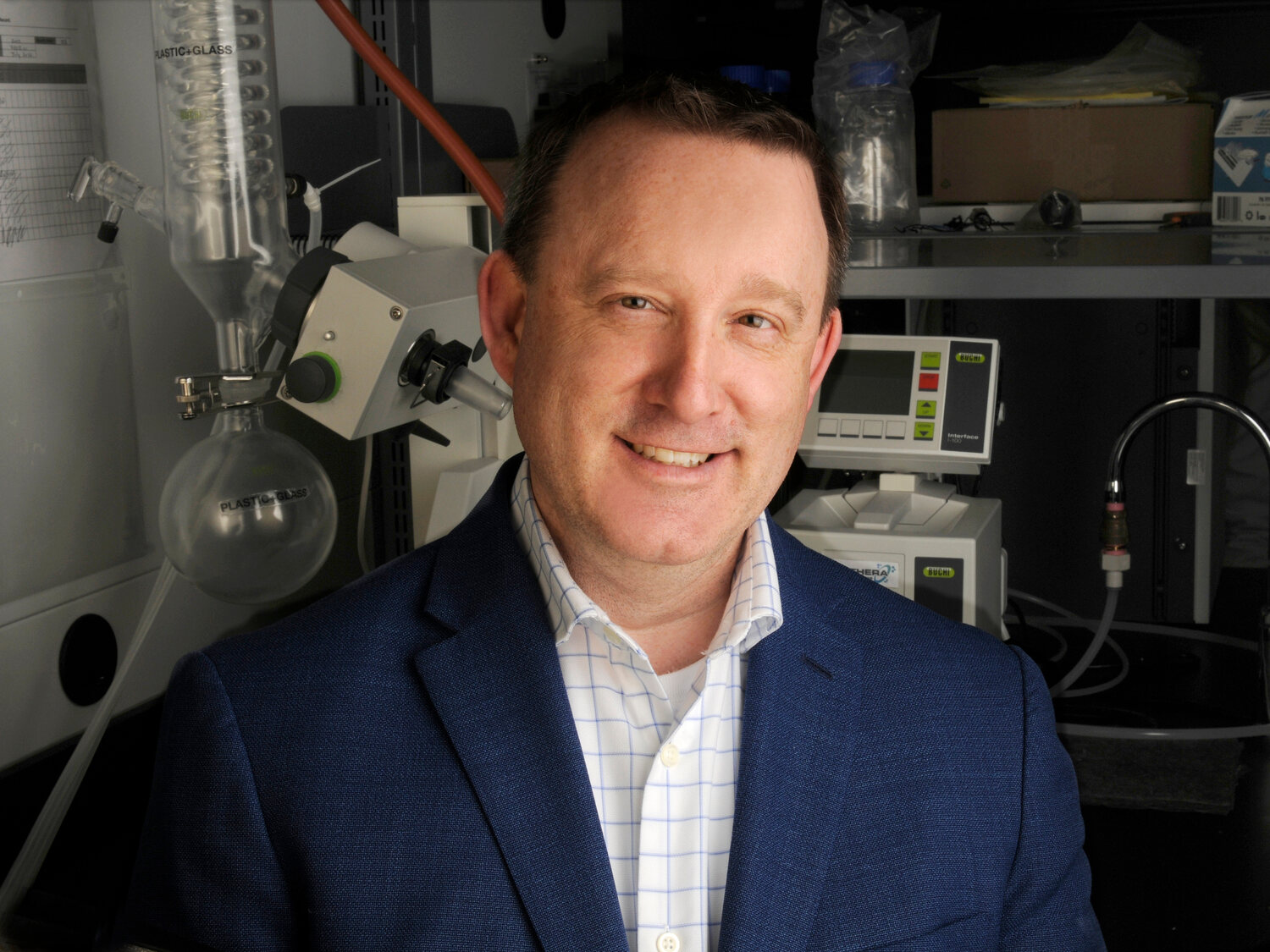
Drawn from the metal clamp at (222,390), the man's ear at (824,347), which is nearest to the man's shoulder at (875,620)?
the man's ear at (824,347)

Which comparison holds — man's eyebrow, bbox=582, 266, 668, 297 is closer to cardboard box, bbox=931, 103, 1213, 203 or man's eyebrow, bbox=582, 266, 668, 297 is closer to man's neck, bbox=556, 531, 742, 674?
man's neck, bbox=556, 531, 742, 674

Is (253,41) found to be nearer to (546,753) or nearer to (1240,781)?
(546,753)

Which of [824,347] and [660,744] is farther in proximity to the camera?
[824,347]

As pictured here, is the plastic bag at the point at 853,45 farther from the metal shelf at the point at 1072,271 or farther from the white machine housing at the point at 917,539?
the white machine housing at the point at 917,539

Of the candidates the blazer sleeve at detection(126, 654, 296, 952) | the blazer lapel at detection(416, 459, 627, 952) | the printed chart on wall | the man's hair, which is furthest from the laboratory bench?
the printed chart on wall

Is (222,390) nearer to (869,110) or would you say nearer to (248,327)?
(248,327)

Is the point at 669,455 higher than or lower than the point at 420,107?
lower

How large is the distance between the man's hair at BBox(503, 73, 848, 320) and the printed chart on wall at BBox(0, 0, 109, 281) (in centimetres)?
69

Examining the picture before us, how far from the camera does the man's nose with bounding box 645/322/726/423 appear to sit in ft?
2.83

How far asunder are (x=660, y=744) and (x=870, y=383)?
742mm

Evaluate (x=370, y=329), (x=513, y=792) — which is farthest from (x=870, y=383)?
(x=513, y=792)

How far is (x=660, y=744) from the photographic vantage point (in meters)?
0.90

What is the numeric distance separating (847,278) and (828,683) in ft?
1.93

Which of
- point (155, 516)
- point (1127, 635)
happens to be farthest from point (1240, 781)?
point (155, 516)
